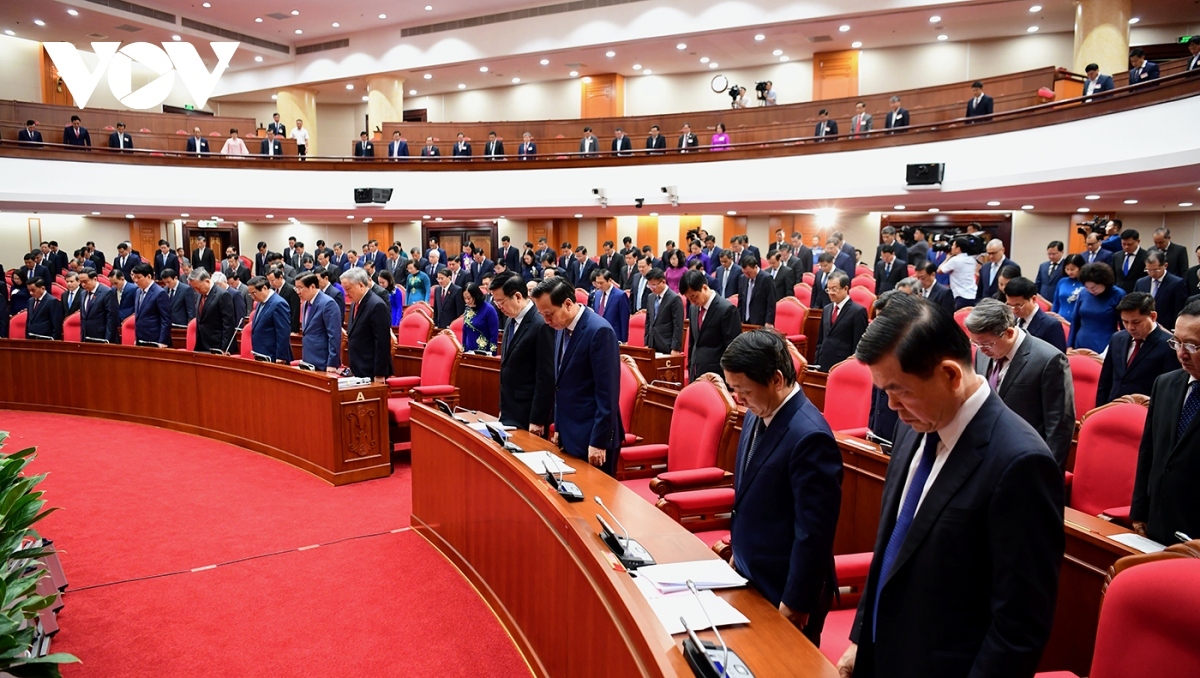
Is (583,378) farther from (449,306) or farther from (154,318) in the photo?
(154,318)

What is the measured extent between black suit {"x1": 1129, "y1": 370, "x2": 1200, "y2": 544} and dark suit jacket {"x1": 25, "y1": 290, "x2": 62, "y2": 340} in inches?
367

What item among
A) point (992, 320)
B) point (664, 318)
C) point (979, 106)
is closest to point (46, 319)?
point (664, 318)

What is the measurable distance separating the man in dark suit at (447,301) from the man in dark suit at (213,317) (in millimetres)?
2553

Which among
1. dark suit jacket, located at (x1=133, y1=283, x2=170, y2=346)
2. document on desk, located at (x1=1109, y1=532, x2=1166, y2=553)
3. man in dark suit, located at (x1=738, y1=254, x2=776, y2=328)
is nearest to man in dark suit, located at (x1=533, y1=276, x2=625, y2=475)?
document on desk, located at (x1=1109, y1=532, x2=1166, y2=553)

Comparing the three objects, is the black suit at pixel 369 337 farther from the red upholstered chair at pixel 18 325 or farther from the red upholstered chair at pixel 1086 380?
the red upholstered chair at pixel 18 325

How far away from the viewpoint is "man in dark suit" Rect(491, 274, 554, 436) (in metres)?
3.97

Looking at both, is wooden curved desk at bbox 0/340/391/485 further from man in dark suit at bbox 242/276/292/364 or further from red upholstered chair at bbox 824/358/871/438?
red upholstered chair at bbox 824/358/871/438

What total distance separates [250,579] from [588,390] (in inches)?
79.9

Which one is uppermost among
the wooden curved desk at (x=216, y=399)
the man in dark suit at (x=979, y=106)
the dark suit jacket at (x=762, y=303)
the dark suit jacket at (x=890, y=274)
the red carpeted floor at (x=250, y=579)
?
the man in dark suit at (x=979, y=106)

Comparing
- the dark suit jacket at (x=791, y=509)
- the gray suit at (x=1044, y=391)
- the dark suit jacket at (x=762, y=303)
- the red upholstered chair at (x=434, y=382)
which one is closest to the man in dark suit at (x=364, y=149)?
the dark suit jacket at (x=762, y=303)

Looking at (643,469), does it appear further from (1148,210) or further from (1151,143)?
(1148,210)

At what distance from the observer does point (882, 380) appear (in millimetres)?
1498

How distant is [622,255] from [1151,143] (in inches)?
267

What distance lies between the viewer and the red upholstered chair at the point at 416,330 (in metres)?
7.41
